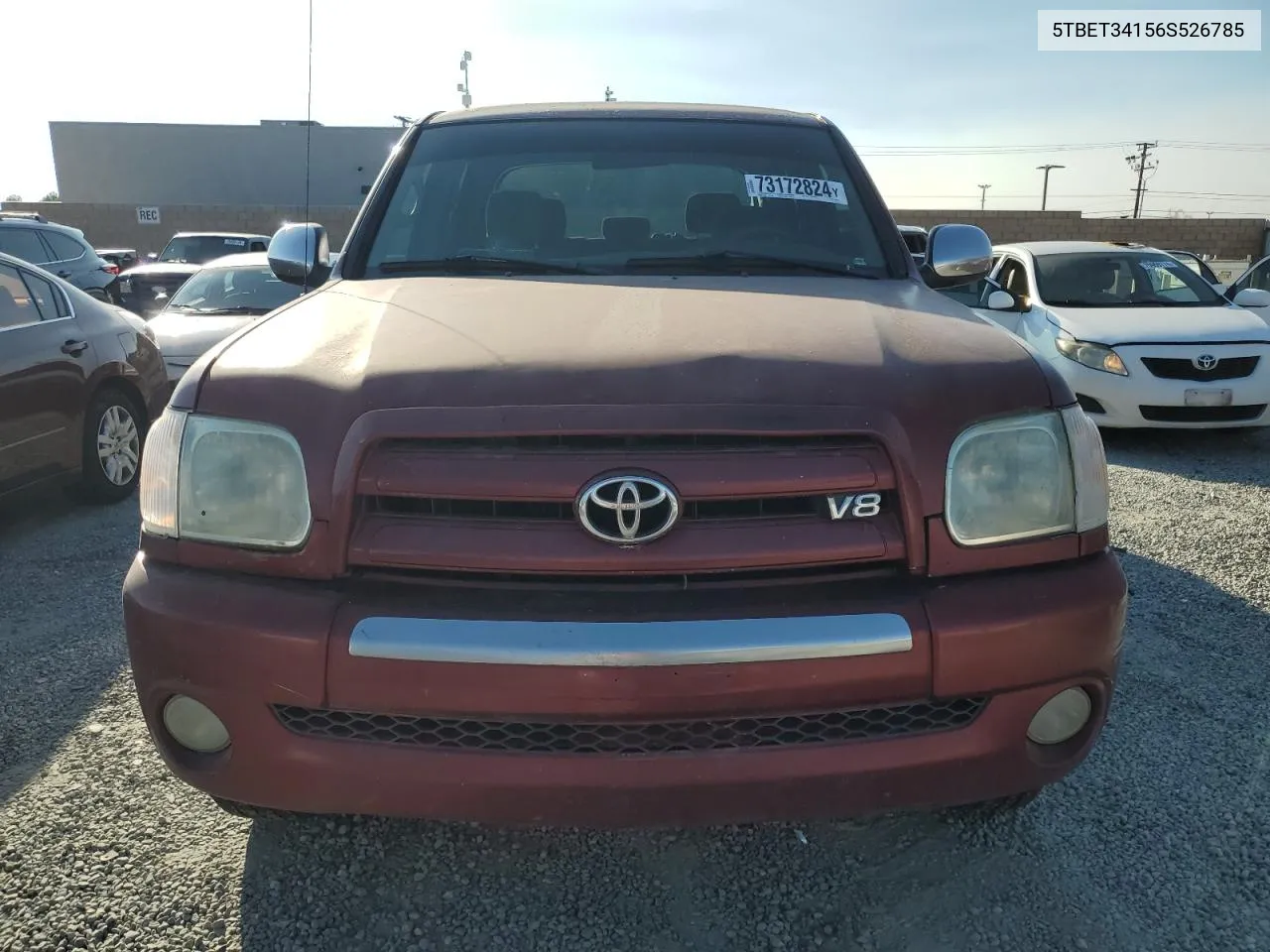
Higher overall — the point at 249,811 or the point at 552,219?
the point at 552,219

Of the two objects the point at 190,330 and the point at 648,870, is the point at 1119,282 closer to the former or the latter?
the point at 648,870

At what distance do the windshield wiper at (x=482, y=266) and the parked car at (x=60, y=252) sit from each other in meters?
8.36

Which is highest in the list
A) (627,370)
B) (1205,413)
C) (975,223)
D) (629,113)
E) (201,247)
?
(975,223)

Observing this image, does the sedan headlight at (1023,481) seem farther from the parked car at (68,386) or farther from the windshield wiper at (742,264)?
the parked car at (68,386)

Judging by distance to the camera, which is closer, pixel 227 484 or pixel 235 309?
pixel 227 484

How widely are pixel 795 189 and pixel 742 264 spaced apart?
0.43 m

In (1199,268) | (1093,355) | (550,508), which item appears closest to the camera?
(550,508)

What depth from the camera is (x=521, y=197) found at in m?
2.95

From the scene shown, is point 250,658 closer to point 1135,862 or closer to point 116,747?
point 116,747

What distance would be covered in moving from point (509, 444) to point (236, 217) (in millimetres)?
31407

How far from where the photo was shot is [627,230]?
9.57 feet

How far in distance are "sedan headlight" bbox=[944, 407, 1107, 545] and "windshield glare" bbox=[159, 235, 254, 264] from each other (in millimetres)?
15631

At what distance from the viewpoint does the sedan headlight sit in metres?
1.82

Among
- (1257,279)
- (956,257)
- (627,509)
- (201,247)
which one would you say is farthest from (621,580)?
(201,247)
